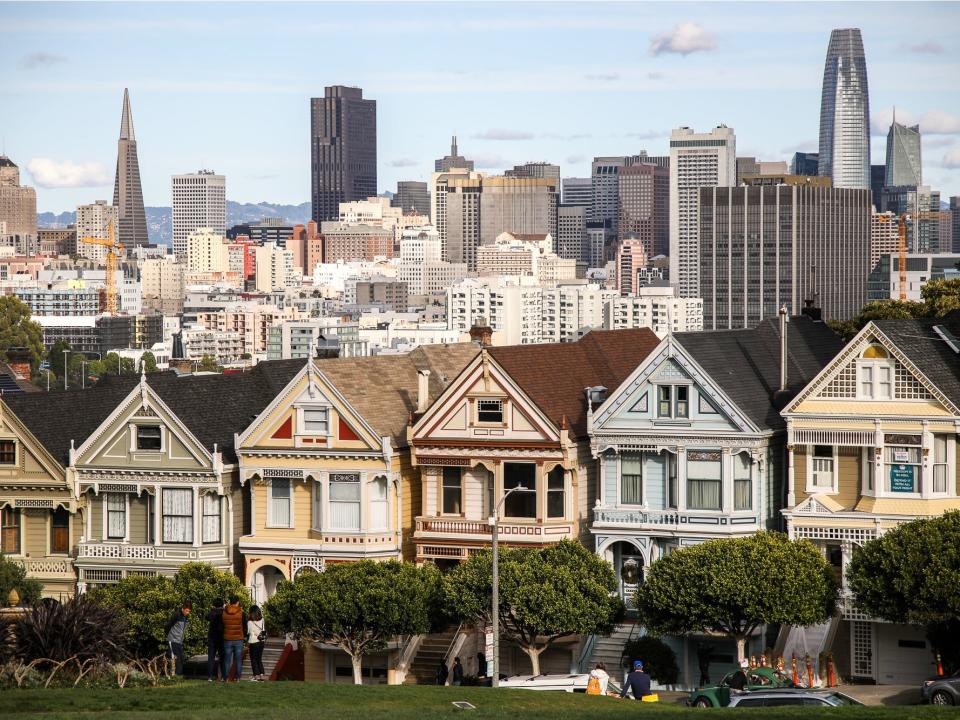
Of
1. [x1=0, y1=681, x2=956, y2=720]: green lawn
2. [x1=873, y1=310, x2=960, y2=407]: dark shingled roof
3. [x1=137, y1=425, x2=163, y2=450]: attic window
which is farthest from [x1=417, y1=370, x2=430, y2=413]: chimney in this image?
[x1=0, y1=681, x2=956, y2=720]: green lawn

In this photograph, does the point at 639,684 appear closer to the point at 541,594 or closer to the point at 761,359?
the point at 541,594

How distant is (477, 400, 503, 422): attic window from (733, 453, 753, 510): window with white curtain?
6.33m

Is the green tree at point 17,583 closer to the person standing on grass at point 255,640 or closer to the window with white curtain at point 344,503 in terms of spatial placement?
the window with white curtain at point 344,503

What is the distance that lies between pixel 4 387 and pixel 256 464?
1232 inches

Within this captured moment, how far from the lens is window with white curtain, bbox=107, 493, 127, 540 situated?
2357 inches

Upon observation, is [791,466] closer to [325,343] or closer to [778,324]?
[778,324]

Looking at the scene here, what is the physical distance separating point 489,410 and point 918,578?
40.9 ft

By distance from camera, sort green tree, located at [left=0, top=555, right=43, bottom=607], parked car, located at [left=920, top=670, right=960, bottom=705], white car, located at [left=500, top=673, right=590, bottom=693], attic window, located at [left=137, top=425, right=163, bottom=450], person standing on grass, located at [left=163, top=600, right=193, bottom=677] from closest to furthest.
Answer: parked car, located at [left=920, top=670, right=960, bottom=705], person standing on grass, located at [left=163, top=600, right=193, bottom=677], white car, located at [left=500, top=673, right=590, bottom=693], green tree, located at [left=0, top=555, right=43, bottom=607], attic window, located at [left=137, top=425, right=163, bottom=450]

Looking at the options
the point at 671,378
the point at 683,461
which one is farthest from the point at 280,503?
the point at 671,378

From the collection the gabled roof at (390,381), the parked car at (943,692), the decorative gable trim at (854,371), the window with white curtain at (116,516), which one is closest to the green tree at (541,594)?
the gabled roof at (390,381)

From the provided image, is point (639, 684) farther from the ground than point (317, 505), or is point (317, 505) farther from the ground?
point (317, 505)

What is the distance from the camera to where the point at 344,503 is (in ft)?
188

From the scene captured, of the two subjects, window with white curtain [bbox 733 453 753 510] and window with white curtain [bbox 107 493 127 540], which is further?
window with white curtain [bbox 107 493 127 540]

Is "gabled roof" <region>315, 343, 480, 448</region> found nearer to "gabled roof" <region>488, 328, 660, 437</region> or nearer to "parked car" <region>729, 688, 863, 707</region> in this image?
"gabled roof" <region>488, 328, 660, 437</region>
